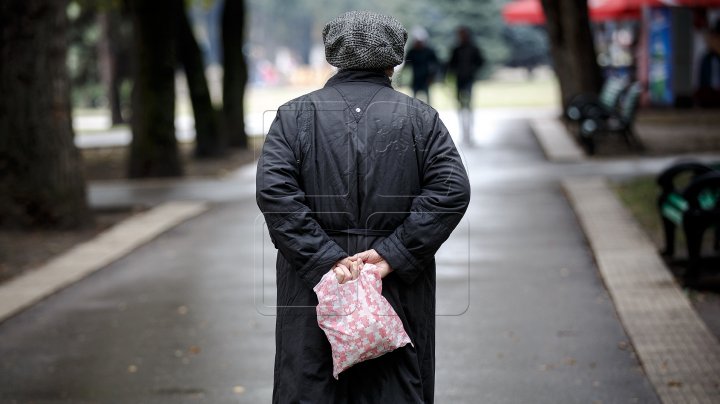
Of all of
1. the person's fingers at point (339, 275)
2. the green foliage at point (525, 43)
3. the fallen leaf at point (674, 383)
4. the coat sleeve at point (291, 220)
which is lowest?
the green foliage at point (525, 43)

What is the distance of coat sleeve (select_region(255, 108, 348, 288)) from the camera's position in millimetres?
3760

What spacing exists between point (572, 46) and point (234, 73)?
6.44 metres

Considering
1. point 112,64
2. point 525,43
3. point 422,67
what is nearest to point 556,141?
point 422,67

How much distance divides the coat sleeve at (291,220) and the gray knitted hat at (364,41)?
1.21 feet

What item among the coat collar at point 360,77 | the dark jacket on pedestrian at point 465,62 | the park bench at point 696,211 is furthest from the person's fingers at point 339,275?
the dark jacket on pedestrian at point 465,62

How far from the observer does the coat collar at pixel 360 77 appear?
3.94 meters

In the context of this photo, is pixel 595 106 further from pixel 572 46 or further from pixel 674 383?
pixel 674 383

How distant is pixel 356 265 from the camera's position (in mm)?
3781

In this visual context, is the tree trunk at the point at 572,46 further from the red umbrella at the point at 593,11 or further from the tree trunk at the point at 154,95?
the tree trunk at the point at 154,95

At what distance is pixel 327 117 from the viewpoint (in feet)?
12.7

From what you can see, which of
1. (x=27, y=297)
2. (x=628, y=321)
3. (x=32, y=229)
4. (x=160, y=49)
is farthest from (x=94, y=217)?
(x=628, y=321)

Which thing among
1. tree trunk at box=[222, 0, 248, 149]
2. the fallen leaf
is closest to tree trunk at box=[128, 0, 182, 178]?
tree trunk at box=[222, 0, 248, 149]

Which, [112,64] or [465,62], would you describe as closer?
[465,62]

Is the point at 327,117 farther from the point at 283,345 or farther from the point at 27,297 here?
the point at 27,297
